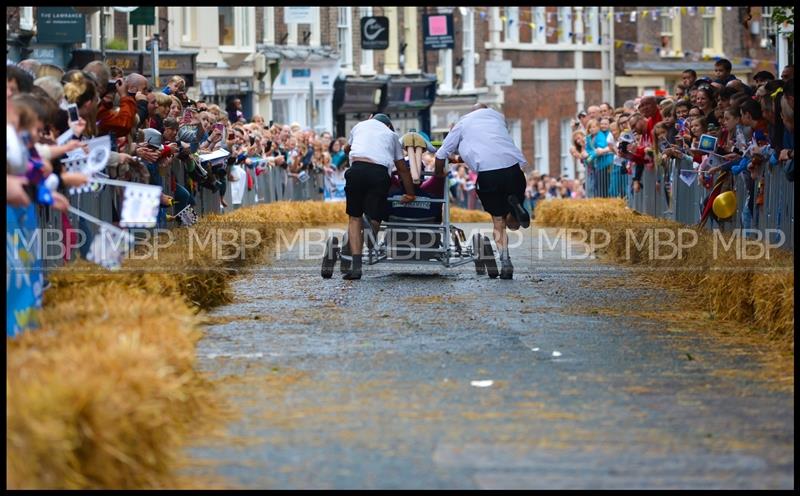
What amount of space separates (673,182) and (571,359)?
1098cm

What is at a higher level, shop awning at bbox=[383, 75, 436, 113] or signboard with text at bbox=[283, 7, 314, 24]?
signboard with text at bbox=[283, 7, 314, 24]

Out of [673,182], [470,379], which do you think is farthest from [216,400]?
[673,182]

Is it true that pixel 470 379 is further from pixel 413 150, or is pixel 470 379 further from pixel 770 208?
pixel 413 150

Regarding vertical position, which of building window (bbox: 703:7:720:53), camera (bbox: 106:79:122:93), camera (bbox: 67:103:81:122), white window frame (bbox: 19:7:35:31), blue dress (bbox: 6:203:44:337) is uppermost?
building window (bbox: 703:7:720:53)

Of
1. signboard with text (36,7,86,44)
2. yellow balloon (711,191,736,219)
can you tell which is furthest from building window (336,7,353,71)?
yellow balloon (711,191,736,219)

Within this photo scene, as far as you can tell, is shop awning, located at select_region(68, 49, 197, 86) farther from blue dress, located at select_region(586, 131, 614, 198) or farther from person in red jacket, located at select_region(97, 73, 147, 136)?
person in red jacket, located at select_region(97, 73, 147, 136)

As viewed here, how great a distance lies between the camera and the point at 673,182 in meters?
22.6

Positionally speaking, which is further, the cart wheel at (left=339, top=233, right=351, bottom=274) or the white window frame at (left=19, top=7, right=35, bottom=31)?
the white window frame at (left=19, top=7, right=35, bottom=31)

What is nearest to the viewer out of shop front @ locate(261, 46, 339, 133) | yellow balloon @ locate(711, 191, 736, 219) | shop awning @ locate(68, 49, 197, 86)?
yellow balloon @ locate(711, 191, 736, 219)

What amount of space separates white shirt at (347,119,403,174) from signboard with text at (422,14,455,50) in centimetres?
4207

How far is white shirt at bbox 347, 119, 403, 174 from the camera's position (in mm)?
18672

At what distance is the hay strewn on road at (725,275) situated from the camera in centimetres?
1327

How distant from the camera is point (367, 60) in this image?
61.3m

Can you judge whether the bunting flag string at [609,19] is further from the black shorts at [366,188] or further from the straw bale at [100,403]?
the straw bale at [100,403]
